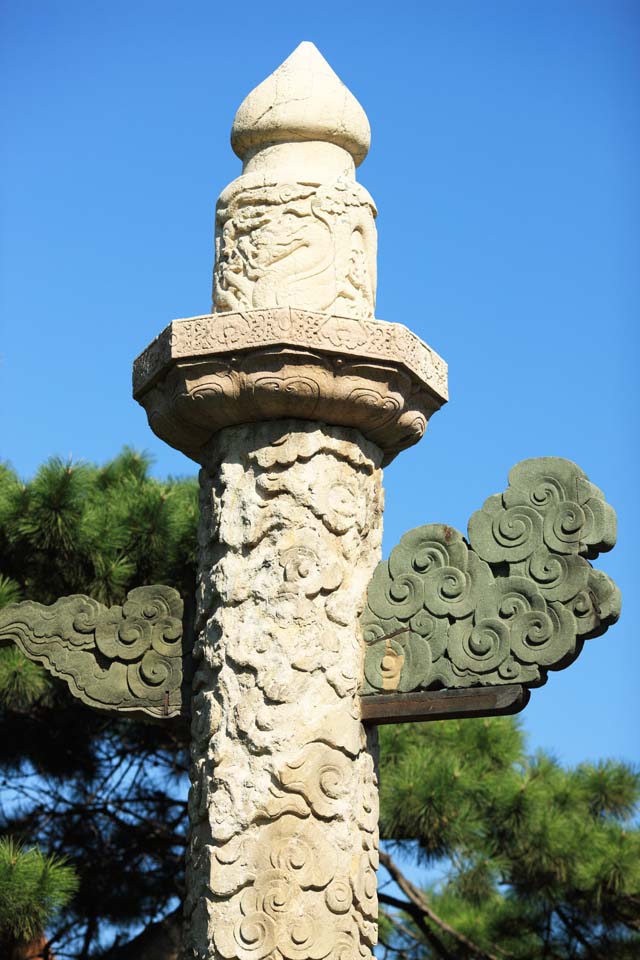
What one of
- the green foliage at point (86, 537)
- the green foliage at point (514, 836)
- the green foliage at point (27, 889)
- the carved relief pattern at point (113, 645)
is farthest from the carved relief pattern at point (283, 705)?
the green foliage at point (514, 836)

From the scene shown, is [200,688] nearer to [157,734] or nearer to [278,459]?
[278,459]

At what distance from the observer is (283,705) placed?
5.57 metres

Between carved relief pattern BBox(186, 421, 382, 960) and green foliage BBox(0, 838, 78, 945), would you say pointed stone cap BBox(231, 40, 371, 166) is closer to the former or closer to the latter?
carved relief pattern BBox(186, 421, 382, 960)

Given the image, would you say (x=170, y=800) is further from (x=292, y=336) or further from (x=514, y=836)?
(x=292, y=336)

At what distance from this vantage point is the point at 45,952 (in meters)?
9.98

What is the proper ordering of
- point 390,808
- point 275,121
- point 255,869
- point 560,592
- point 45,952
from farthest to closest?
point 390,808 < point 45,952 < point 275,121 < point 560,592 < point 255,869

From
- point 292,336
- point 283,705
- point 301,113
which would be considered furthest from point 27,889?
point 301,113

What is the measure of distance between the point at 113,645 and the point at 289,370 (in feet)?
4.22

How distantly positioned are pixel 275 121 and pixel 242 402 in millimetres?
1137

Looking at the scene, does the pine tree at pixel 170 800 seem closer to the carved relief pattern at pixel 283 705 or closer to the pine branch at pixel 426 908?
the pine branch at pixel 426 908

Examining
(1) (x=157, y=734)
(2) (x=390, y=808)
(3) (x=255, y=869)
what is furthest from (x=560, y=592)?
(1) (x=157, y=734)

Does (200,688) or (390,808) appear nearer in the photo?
(200,688)

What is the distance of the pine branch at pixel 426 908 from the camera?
38.3ft

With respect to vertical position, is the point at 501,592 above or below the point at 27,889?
above
